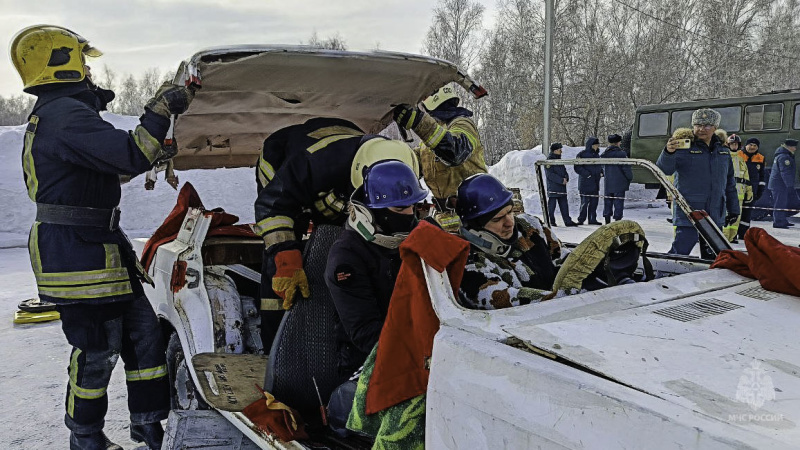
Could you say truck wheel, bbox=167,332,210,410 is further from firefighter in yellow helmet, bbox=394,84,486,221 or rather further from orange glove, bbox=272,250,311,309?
firefighter in yellow helmet, bbox=394,84,486,221

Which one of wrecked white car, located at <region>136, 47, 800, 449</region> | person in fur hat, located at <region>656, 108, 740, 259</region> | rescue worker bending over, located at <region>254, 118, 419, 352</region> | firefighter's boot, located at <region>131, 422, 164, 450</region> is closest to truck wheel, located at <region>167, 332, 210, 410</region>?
wrecked white car, located at <region>136, 47, 800, 449</region>

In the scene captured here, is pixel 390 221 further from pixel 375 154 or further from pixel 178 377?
pixel 178 377

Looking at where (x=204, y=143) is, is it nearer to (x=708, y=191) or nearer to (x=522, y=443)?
(x=522, y=443)

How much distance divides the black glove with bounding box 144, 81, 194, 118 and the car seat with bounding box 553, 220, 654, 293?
5.94 ft

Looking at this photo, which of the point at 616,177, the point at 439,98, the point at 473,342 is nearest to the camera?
the point at 473,342

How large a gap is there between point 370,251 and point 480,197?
0.59 m

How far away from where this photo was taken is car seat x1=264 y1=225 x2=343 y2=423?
2.59 meters

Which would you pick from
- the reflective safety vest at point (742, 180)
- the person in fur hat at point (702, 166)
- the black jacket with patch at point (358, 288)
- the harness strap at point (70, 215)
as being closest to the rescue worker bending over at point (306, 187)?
the black jacket with patch at point (358, 288)

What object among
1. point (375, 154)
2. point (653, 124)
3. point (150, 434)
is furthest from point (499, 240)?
point (653, 124)

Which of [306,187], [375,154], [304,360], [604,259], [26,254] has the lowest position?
[26,254]

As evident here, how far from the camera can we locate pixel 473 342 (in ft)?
4.98

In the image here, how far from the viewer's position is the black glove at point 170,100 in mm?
2801

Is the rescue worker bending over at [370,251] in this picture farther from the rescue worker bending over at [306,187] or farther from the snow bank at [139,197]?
the snow bank at [139,197]

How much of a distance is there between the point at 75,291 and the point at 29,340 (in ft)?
8.73
